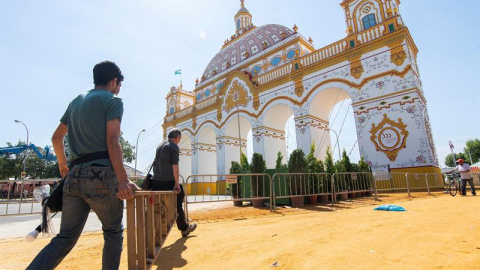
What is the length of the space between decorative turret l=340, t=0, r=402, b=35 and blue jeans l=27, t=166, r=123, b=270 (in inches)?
589

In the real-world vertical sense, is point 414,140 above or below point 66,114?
above

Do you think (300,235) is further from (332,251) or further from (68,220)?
(68,220)

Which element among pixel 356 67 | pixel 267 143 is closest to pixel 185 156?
pixel 267 143

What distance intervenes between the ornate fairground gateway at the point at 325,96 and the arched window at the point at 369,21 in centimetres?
2

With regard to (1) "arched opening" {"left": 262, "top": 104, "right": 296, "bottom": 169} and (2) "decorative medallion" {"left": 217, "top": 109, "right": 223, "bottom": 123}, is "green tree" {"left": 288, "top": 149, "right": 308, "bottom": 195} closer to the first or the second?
(1) "arched opening" {"left": 262, "top": 104, "right": 296, "bottom": 169}

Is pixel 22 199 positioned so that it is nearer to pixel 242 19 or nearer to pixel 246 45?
pixel 246 45

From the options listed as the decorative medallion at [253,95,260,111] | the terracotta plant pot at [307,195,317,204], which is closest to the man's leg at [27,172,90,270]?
the terracotta plant pot at [307,195,317,204]

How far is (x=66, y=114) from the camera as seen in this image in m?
1.97

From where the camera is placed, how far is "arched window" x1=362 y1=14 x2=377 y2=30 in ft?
44.4

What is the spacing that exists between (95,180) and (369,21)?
53.0 ft

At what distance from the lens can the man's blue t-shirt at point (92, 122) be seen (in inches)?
67.1

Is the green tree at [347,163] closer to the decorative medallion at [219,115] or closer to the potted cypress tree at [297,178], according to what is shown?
the potted cypress tree at [297,178]

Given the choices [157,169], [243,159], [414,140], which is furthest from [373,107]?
[157,169]

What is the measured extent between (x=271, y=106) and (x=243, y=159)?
8.47 meters
